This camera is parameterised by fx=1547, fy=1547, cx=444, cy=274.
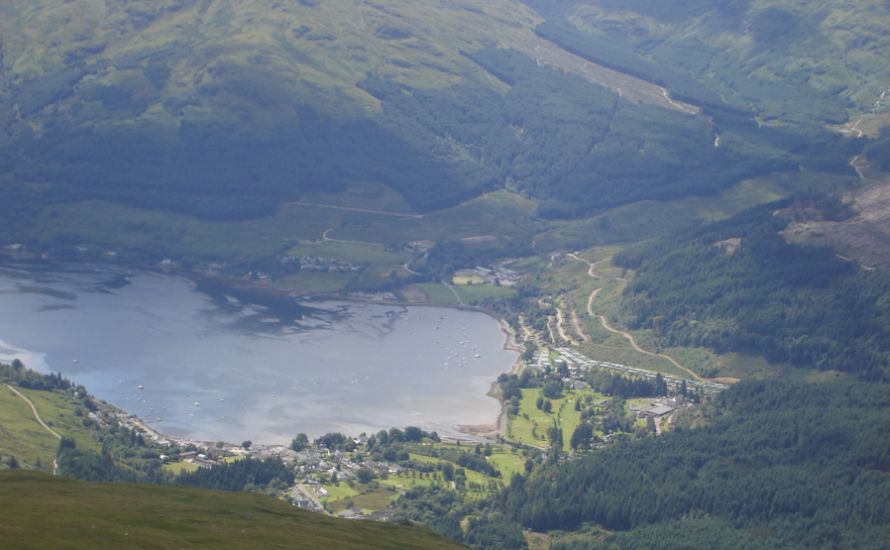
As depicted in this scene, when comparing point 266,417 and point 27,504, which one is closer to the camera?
point 27,504

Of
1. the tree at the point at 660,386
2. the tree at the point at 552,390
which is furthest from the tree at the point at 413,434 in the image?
the tree at the point at 660,386

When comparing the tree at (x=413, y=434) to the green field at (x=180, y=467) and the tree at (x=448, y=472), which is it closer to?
the tree at (x=448, y=472)

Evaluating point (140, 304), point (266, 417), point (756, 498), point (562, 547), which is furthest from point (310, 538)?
point (140, 304)

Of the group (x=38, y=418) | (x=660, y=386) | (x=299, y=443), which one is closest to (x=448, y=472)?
(x=299, y=443)

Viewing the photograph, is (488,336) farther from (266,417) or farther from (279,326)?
(266,417)

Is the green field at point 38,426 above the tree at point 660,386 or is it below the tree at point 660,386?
below

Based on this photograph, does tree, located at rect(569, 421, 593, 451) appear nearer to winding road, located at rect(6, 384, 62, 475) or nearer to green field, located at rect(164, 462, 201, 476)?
green field, located at rect(164, 462, 201, 476)

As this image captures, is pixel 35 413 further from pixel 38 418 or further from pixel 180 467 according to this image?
pixel 180 467
